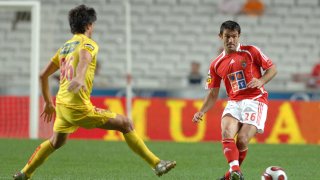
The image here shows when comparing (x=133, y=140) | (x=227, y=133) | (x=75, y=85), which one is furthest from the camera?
(x=227, y=133)

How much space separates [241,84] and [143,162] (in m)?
3.28

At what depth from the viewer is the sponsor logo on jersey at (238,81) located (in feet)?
31.7

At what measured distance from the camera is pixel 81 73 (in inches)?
328

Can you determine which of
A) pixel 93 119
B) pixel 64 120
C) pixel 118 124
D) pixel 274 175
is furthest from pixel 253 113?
pixel 64 120

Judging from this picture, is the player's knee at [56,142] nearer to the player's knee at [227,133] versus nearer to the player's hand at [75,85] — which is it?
the player's hand at [75,85]

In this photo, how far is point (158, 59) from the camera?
2431 centimetres

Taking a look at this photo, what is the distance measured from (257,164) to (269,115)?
6436mm

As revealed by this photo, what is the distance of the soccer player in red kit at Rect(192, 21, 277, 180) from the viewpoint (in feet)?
31.0

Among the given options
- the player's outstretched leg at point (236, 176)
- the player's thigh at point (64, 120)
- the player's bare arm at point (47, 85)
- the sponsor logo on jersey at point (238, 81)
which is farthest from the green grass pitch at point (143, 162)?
the player's outstretched leg at point (236, 176)

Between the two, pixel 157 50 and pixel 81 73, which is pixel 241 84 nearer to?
pixel 81 73

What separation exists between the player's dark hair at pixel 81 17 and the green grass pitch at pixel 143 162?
80.6 inches

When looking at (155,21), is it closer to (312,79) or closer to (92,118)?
(312,79)

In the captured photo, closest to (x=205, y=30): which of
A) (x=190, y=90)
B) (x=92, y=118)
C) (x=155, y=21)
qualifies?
(x=155, y=21)

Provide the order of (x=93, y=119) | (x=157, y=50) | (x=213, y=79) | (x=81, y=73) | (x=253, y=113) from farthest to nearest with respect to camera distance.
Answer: (x=157, y=50), (x=213, y=79), (x=253, y=113), (x=93, y=119), (x=81, y=73)
